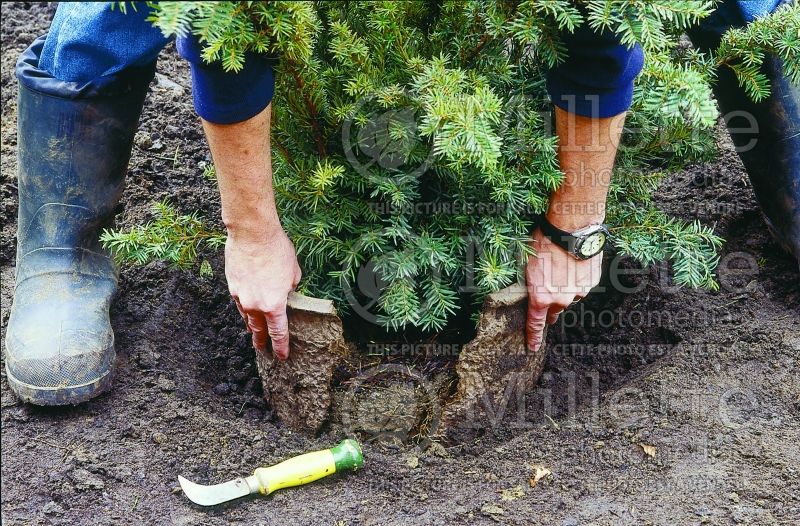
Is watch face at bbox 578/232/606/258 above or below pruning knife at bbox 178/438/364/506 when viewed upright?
above

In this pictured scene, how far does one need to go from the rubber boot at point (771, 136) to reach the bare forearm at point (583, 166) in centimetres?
73

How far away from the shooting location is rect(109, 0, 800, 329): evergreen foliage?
168 centimetres

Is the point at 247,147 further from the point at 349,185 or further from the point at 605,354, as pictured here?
the point at 605,354

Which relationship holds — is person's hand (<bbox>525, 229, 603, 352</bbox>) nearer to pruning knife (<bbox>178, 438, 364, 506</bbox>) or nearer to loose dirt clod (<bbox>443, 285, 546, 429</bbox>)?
loose dirt clod (<bbox>443, 285, 546, 429</bbox>)

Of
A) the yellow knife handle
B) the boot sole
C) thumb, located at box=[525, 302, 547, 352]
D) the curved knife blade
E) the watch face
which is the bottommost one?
the curved knife blade

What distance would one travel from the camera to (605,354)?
7.98 feet

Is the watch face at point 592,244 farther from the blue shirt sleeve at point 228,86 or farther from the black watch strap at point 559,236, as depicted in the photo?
the blue shirt sleeve at point 228,86

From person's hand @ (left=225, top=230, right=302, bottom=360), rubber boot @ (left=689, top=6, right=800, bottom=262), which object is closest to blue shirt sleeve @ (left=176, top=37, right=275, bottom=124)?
person's hand @ (left=225, top=230, right=302, bottom=360)

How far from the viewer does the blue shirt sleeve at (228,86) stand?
1615 mm

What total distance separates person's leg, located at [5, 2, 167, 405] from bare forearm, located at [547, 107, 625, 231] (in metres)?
1.20

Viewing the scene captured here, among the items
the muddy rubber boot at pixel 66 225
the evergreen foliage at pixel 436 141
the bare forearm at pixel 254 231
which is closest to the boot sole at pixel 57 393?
the muddy rubber boot at pixel 66 225

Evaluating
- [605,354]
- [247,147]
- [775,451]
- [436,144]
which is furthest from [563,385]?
[247,147]

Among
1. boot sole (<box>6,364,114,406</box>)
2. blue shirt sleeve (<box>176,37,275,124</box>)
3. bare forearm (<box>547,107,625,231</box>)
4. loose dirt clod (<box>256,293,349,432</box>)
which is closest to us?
blue shirt sleeve (<box>176,37,275,124</box>)

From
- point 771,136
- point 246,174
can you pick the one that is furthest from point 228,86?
point 771,136
